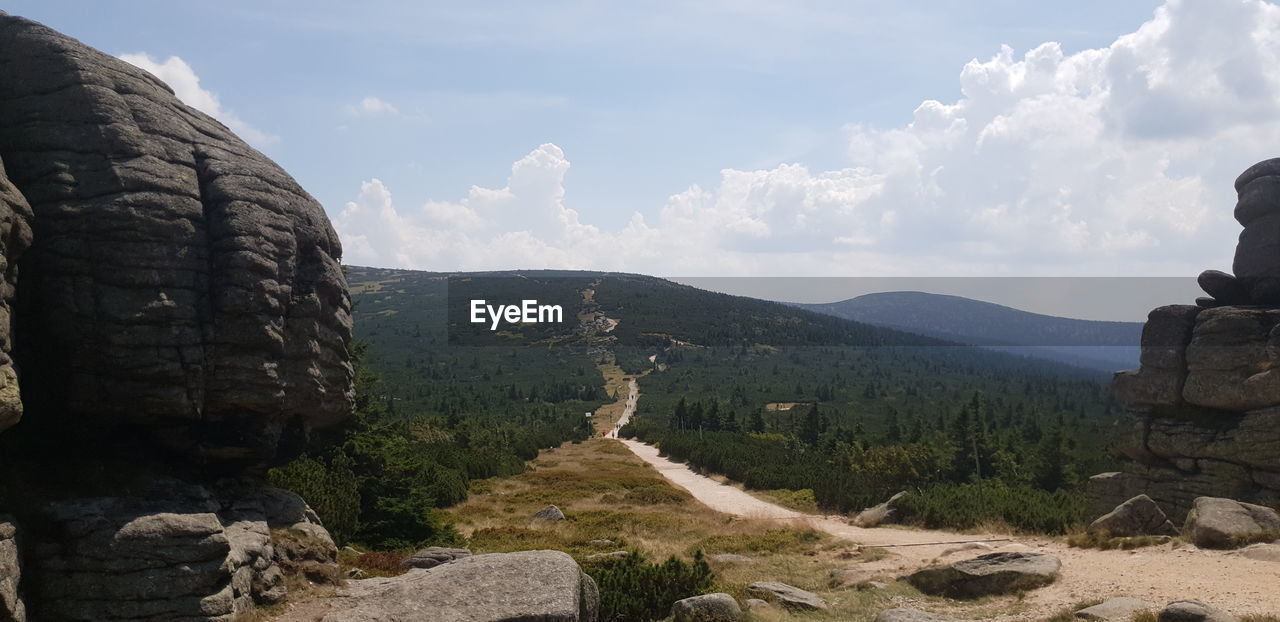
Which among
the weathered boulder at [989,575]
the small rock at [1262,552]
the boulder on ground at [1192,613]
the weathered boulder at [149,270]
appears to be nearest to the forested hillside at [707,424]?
the weathered boulder at [149,270]

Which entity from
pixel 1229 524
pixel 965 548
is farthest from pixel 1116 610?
pixel 965 548

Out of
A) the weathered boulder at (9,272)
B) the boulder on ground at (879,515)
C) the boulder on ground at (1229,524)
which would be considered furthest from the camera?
the boulder on ground at (879,515)

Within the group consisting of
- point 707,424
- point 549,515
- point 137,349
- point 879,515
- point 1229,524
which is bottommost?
point 707,424

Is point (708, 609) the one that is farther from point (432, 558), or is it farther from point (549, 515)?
point (549, 515)

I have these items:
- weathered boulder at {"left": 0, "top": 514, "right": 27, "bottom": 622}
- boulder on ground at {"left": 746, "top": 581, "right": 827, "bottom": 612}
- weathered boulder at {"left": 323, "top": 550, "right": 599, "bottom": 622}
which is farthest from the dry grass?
weathered boulder at {"left": 0, "top": 514, "right": 27, "bottom": 622}

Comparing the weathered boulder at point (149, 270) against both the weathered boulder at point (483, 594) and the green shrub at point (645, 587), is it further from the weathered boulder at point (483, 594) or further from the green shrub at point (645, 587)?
the green shrub at point (645, 587)

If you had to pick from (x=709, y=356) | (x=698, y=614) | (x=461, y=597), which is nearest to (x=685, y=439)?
(x=698, y=614)
